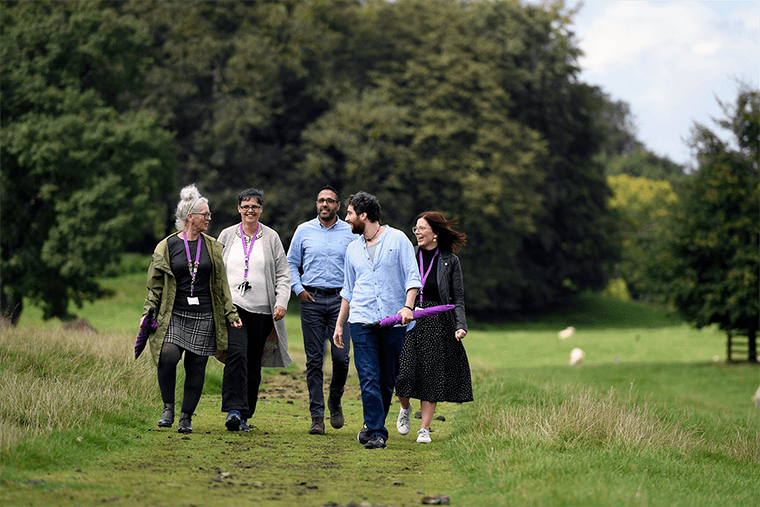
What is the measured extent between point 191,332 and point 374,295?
6.03 feet

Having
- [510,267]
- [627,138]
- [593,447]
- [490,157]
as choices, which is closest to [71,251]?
[593,447]

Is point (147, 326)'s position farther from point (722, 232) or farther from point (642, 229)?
point (642, 229)

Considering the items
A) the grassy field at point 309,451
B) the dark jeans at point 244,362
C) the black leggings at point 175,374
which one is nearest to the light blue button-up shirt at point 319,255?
the dark jeans at point 244,362

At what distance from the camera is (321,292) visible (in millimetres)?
8438

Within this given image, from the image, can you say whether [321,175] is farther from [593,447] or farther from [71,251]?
[593,447]

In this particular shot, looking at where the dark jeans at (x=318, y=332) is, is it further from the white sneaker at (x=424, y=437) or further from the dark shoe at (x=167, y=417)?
the dark shoe at (x=167, y=417)

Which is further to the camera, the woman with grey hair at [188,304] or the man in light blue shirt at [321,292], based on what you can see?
the man in light blue shirt at [321,292]

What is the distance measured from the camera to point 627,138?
90.6 metres

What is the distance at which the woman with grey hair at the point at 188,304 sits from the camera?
777 cm

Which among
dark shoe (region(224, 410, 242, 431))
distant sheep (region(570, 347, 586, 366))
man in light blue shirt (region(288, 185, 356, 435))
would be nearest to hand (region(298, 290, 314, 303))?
man in light blue shirt (region(288, 185, 356, 435))

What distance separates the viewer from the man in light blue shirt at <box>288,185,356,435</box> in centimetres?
841

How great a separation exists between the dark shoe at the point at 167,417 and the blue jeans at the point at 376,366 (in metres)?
1.87

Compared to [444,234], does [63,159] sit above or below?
above

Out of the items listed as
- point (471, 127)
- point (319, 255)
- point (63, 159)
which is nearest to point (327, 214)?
point (319, 255)
